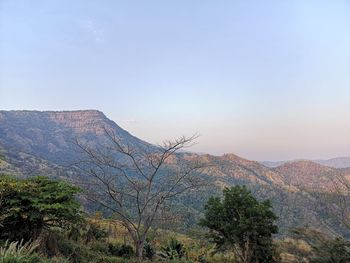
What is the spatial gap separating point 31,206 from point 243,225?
23.4ft

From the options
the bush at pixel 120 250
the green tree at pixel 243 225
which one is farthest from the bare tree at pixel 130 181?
the green tree at pixel 243 225

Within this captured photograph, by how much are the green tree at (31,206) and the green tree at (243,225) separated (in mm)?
5756

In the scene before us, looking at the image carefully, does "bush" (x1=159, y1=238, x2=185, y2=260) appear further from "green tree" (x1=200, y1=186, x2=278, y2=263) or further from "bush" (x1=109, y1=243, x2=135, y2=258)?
"green tree" (x1=200, y1=186, x2=278, y2=263)

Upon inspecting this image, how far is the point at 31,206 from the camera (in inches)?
356

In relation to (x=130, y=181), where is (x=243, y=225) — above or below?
below

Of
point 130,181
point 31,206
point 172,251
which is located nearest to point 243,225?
point 172,251

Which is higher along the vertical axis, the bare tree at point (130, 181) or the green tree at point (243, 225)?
the bare tree at point (130, 181)

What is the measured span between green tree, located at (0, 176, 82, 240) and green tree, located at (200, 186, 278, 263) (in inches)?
227

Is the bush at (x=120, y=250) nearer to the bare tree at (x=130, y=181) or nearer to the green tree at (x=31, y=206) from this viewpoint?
the bare tree at (x=130, y=181)

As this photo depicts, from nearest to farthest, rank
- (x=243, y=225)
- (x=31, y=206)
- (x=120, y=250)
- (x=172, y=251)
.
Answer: (x=31, y=206) → (x=243, y=225) → (x=120, y=250) → (x=172, y=251)

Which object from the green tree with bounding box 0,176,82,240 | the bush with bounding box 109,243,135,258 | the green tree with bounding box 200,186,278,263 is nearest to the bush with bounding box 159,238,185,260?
the bush with bounding box 109,243,135,258

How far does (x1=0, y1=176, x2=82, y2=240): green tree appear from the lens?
8.84 m

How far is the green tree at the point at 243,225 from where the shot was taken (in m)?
12.6

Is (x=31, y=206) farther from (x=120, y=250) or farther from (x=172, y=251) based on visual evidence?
(x=172, y=251)
